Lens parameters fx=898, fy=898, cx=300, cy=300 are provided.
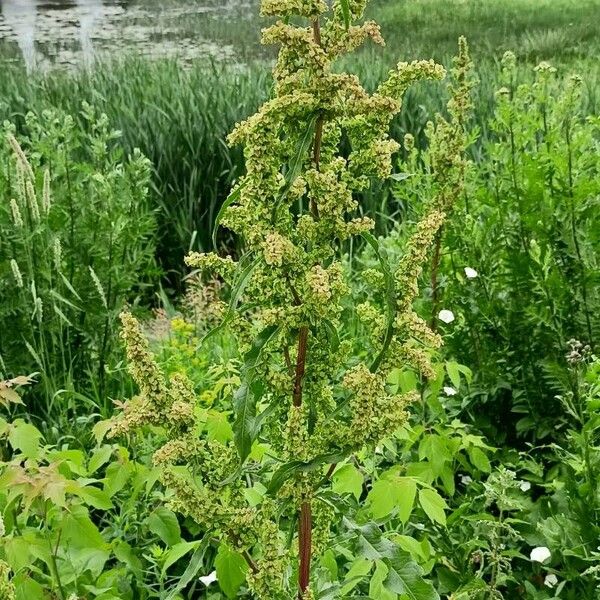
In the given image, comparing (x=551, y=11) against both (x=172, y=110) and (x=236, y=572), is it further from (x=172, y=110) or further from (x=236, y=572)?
(x=236, y=572)

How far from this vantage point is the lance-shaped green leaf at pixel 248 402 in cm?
128

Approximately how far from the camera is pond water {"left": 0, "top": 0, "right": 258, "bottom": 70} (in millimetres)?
10616

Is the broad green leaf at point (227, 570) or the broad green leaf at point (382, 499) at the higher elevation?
the broad green leaf at point (382, 499)

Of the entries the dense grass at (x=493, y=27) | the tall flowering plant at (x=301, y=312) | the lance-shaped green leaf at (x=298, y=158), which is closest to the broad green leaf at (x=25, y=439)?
the tall flowering plant at (x=301, y=312)

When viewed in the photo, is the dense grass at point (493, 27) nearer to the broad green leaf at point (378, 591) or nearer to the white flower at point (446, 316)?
the white flower at point (446, 316)

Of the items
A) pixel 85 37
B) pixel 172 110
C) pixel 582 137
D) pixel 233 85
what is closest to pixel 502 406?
pixel 582 137

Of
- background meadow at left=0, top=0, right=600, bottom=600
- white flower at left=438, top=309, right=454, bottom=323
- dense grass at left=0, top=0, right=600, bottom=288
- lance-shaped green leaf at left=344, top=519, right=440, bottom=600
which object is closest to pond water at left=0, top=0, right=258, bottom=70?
dense grass at left=0, top=0, right=600, bottom=288

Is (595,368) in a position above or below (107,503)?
above

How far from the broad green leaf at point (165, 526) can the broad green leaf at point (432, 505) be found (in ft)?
1.69

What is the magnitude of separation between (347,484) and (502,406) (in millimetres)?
1216

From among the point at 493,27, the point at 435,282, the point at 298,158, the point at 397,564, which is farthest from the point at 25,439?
the point at 493,27

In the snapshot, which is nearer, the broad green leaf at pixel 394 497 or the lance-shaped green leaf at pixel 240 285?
the lance-shaped green leaf at pixel 240 285

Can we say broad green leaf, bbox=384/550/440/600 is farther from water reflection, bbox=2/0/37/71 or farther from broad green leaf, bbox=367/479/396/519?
water reflection, bbox=2/0/37/71

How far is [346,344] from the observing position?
53.5 inches
